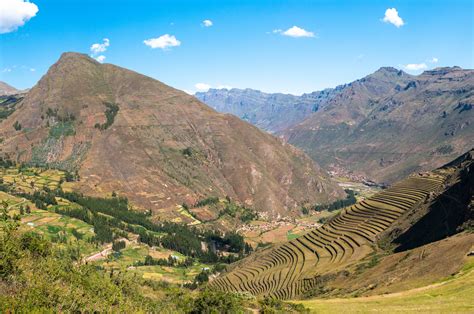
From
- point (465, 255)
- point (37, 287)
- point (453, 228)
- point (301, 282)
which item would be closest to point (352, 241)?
point (301, 282)

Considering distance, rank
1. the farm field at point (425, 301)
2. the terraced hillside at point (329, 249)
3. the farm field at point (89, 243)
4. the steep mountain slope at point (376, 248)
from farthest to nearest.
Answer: the farm field at point (89, 243) < the terraced hillside at point (329, 249) < the steep mountain slope at point (376, 248) < the farm field at point (425, 301)

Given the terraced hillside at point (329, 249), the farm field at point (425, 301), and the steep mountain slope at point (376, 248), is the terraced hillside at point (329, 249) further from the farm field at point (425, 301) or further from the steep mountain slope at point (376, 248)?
the farm field at point (425, 301)

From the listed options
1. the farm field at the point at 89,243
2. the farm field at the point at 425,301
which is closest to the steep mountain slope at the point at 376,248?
the farm field at the point at 425,301

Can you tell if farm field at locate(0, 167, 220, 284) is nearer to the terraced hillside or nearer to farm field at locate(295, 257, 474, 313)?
the terraced hillside

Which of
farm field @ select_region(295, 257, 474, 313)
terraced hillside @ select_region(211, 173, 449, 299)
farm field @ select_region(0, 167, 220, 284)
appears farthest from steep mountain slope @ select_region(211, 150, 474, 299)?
farm field @ select_region(0, 167, 220, 284)

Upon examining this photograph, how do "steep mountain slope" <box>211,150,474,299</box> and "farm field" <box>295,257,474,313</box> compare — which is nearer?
"farm field" <box>295,257,474,313</box>

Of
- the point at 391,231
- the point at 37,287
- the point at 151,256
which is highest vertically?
the point at 37,287

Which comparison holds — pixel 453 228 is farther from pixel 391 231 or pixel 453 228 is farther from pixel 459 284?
pixel 459 284
